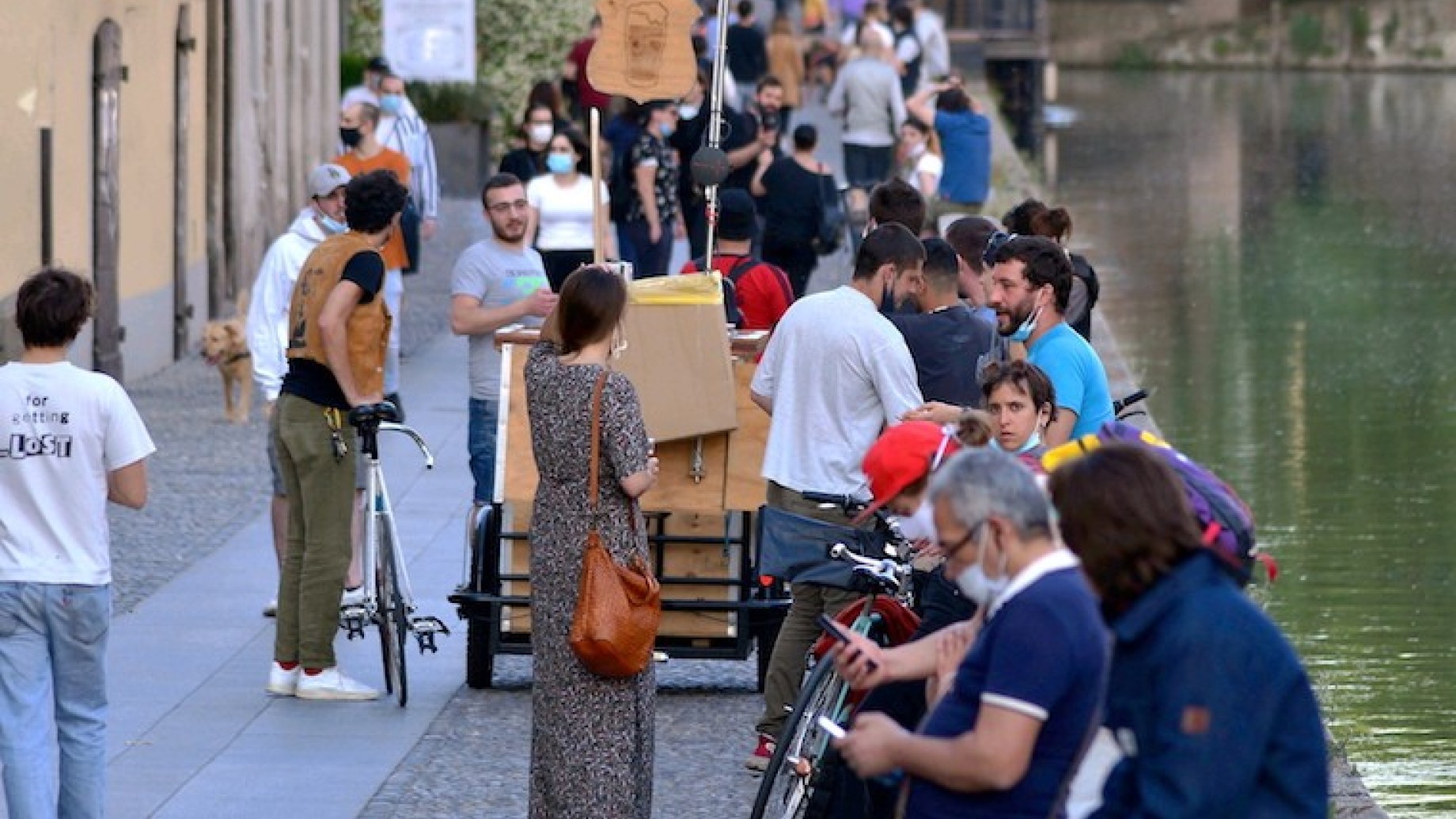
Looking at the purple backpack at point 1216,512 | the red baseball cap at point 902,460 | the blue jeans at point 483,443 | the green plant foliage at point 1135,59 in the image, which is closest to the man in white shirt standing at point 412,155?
the blue jeans at point 483,443

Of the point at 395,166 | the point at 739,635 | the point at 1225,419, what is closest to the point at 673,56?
the point at 739,635

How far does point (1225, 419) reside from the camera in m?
17.5

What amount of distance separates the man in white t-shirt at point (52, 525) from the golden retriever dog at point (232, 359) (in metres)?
8.72

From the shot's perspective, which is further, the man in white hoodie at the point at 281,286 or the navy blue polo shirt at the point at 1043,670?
the man in white hoodie at the point at 281,286

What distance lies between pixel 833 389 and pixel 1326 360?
12.4 m

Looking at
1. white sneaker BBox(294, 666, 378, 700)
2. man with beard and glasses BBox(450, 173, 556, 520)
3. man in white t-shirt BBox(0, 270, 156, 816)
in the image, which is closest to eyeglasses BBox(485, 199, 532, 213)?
man with beard and glasses BBox(450, 173, 556, 520)

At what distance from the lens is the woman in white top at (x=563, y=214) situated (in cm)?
1593

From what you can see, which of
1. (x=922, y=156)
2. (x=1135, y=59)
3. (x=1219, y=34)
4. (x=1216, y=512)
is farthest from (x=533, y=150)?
(x=1219, y=34)

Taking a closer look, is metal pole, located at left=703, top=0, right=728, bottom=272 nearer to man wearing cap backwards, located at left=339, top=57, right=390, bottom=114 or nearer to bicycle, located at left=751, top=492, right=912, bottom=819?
bicycle, located at left=751, top=492, right=912, bottom=819

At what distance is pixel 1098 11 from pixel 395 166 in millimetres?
57592

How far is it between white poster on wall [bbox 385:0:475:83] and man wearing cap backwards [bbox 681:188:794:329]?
1180 cm

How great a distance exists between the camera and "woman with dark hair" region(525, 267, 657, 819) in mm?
7344

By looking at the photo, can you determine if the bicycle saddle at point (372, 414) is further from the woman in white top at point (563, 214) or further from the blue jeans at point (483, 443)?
the woman in white top at point (563, 214)

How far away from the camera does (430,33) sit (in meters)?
24.2
